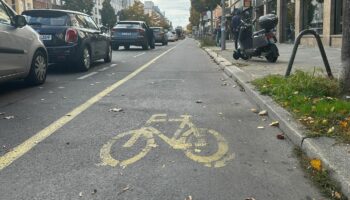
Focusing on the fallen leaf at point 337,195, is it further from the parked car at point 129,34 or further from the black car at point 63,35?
the parked car at point 129,34

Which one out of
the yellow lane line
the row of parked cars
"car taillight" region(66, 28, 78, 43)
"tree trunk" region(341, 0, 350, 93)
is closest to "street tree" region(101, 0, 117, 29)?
the row of parked cars

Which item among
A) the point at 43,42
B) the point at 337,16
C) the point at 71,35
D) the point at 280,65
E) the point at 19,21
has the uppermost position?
the point at 337,16

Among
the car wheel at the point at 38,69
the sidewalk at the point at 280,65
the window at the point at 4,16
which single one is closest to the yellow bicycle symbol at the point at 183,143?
A: the sidewalk at the point at 280,65

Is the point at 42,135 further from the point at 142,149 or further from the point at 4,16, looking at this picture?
the point at 4,16

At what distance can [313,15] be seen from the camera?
2516cm

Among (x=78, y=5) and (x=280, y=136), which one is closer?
(x=280, y=136)

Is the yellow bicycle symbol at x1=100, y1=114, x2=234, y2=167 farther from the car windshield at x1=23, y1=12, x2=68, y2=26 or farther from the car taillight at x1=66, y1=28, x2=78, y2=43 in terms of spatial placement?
the car windshield at x1=23, y1=12, x2=68, y2=26

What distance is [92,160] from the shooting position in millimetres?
4188

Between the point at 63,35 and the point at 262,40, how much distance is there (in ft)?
17.9

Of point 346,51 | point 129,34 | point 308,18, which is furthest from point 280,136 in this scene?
point 308,18

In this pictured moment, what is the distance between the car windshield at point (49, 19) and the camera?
1159cm

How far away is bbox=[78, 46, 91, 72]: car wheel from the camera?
464 inches

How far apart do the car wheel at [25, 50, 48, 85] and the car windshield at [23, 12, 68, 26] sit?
2368 millimetres

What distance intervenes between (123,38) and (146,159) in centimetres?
2158
